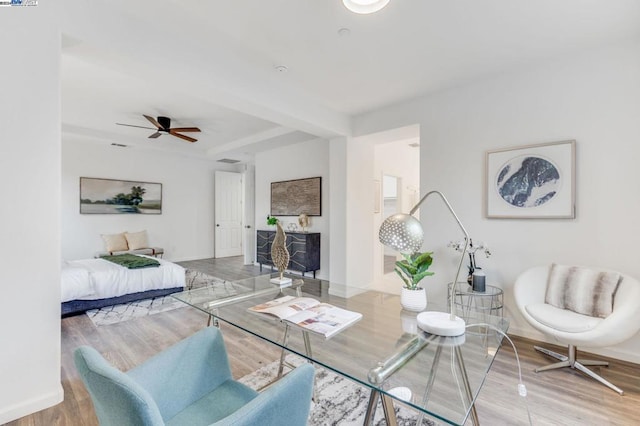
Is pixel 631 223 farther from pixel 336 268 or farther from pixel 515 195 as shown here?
pixel 336 268

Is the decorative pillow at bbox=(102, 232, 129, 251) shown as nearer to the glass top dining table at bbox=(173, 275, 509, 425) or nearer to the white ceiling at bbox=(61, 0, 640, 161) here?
the white ceiling at bbox=(61, 0, 640, 161)

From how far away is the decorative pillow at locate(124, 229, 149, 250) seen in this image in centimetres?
597

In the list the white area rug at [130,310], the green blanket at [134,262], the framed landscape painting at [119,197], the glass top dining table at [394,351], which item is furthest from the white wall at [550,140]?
the framed landscape painting at [119,197]

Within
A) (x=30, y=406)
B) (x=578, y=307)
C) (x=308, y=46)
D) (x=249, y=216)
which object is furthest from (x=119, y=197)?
(x=578, y=307)

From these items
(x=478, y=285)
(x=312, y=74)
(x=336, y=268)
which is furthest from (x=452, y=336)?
(x=336, y=268)

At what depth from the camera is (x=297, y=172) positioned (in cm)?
575

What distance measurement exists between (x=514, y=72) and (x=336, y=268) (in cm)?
310

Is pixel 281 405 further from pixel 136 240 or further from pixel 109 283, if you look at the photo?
pixel 136 240

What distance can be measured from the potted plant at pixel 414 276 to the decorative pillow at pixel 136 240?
19.7 feet

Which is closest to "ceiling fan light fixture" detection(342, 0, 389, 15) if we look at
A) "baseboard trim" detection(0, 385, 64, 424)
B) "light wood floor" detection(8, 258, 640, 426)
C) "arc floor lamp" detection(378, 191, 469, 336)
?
"arc floor lamp" detection(378, 191, 469, 336)

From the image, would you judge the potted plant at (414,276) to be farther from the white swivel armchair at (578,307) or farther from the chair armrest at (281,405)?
the white swivel armchair at (578,307)

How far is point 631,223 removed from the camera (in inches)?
94.9

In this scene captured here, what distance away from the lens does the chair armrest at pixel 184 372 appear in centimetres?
116

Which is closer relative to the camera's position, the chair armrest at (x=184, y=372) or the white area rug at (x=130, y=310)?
the chair armrest at (x=184, y=372)
